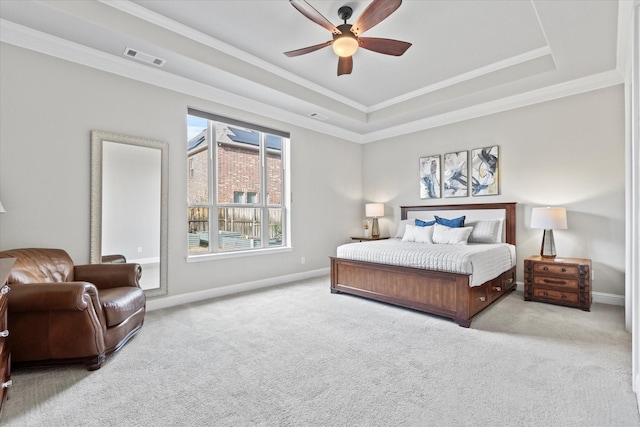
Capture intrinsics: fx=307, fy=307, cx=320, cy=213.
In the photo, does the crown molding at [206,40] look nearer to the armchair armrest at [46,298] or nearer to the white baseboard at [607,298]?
the armchair armrest at [46,298]

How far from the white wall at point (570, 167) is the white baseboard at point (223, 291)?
2.84m

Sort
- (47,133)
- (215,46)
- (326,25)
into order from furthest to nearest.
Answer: (215,46) → (47,133) → (326,25)

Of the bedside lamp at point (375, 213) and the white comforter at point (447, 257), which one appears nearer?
the white comforter at point (447, 257)

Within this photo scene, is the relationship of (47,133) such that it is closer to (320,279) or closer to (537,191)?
(320,279)

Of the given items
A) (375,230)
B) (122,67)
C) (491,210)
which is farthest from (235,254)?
(491,210)

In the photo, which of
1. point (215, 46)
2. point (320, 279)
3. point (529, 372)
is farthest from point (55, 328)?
point (320, 279)

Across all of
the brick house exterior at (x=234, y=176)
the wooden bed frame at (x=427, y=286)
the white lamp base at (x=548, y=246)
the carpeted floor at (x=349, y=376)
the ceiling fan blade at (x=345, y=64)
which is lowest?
the carpeted floor at (x=349, y=376)

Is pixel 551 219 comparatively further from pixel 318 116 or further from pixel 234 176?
pixel 234 176

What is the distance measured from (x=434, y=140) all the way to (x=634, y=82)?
3.53m

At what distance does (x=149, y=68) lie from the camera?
3494 millimetres

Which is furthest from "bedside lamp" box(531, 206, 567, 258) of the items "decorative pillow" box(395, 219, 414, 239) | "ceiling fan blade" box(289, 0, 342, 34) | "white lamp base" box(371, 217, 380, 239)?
"ceiling fan blade" box(289, 0, 342, 34)

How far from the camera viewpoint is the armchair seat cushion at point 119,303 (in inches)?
92.3

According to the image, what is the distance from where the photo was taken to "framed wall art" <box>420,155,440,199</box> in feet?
17.4

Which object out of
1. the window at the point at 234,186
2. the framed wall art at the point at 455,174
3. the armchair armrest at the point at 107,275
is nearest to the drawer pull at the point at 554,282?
the framed wall art at the point at 455,174
